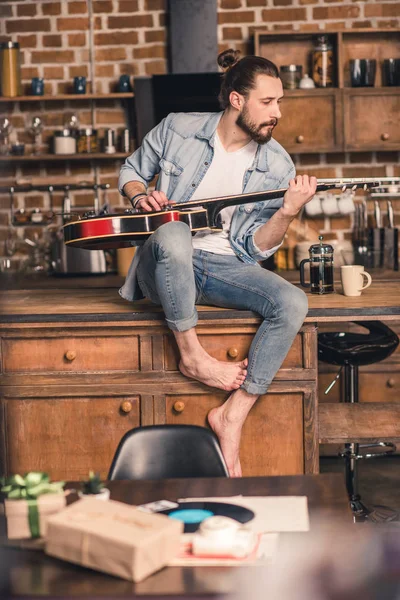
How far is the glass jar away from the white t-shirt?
1.68 metres

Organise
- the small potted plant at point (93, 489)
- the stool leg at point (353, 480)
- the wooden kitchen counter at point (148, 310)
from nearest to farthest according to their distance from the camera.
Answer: the small potted plant at point (93, 489) → the wooden kitchen counter at point (148, 310) → the stool leg at point (353, 480)

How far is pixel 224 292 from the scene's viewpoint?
10.1 ft

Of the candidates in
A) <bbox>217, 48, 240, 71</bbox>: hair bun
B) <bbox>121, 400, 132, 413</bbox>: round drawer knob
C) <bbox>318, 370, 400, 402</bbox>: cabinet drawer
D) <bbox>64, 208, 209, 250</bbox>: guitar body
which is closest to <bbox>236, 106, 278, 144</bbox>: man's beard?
<bbox>217, 48, 240, 71</bbox>: hair bun

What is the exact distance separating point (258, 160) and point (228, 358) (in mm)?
726

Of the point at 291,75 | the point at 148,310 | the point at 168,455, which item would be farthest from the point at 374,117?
the point at 168,455

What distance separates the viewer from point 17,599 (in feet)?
4.11

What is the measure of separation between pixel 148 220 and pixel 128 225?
0.07 m

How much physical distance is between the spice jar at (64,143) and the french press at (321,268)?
7.00 feet

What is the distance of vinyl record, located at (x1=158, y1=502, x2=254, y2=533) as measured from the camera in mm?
1515

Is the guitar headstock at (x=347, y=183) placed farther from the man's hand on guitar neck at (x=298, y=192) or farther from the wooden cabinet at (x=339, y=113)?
the wooden cabinet at (x=339, y=113)

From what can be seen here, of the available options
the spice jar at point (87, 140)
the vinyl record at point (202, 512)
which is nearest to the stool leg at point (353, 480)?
the vinyl record at point (202, 512)

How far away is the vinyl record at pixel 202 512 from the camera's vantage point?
1.51m

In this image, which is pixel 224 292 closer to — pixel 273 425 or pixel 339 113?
pixel 273 425

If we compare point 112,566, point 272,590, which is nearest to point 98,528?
point 112,566
